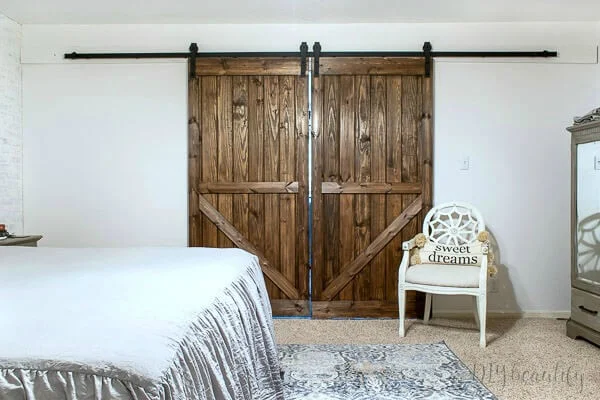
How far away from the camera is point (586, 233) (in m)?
3.61

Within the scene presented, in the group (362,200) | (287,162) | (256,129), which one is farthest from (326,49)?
(362,200)

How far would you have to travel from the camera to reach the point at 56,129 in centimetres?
438

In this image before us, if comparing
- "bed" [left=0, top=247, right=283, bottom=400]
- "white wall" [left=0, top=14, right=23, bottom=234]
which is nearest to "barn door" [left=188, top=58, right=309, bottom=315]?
"white wall" [left=0, top=14, right=23, bottom=234]

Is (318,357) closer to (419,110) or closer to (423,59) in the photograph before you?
(419,110)

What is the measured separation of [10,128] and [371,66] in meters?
2.84

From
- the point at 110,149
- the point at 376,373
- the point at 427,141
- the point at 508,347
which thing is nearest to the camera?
the point at 376,373

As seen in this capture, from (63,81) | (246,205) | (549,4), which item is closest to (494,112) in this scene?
(549,4)

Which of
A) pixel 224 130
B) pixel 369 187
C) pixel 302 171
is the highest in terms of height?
pixel 224 130

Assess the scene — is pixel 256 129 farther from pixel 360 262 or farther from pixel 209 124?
pixel 360 262

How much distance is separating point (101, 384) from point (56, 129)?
3.87 meters

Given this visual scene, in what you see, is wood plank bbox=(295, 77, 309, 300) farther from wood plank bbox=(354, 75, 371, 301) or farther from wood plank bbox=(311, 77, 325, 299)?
wood plank bbox=(354, 75, 371, 301)

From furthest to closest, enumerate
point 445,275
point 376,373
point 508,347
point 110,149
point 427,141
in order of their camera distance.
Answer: point 110,149 < point 427,141 < point 445,275 < point 508,347 < point 376,373

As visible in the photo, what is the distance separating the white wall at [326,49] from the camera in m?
4.28

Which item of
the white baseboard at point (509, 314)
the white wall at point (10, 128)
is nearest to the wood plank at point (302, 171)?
the white baseboard at point (509, 314)
